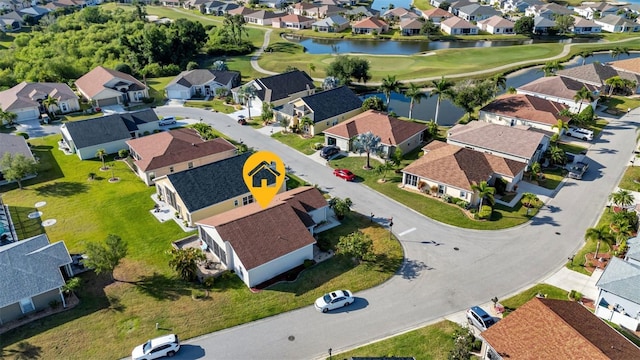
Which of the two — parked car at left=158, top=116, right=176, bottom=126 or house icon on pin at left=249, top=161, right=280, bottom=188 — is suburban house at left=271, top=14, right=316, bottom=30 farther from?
house icon on pin at left=249, top=161, right=280, bottom=188

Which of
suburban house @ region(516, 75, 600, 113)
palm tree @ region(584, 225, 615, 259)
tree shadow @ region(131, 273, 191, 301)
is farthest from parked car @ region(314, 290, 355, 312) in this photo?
suburban house @ region(516, 75, 600, 113)

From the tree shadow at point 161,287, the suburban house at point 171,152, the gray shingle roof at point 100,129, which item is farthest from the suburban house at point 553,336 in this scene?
the gray shingle roof at point 100,129

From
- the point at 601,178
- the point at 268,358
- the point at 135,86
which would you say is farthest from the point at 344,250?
the point at 135,86

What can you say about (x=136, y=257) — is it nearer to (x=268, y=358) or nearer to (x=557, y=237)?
(x=268, y=358)

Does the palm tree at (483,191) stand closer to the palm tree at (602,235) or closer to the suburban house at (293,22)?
the palm tree at (602,235)

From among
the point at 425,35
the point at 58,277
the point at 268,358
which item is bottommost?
the point at 268,358
